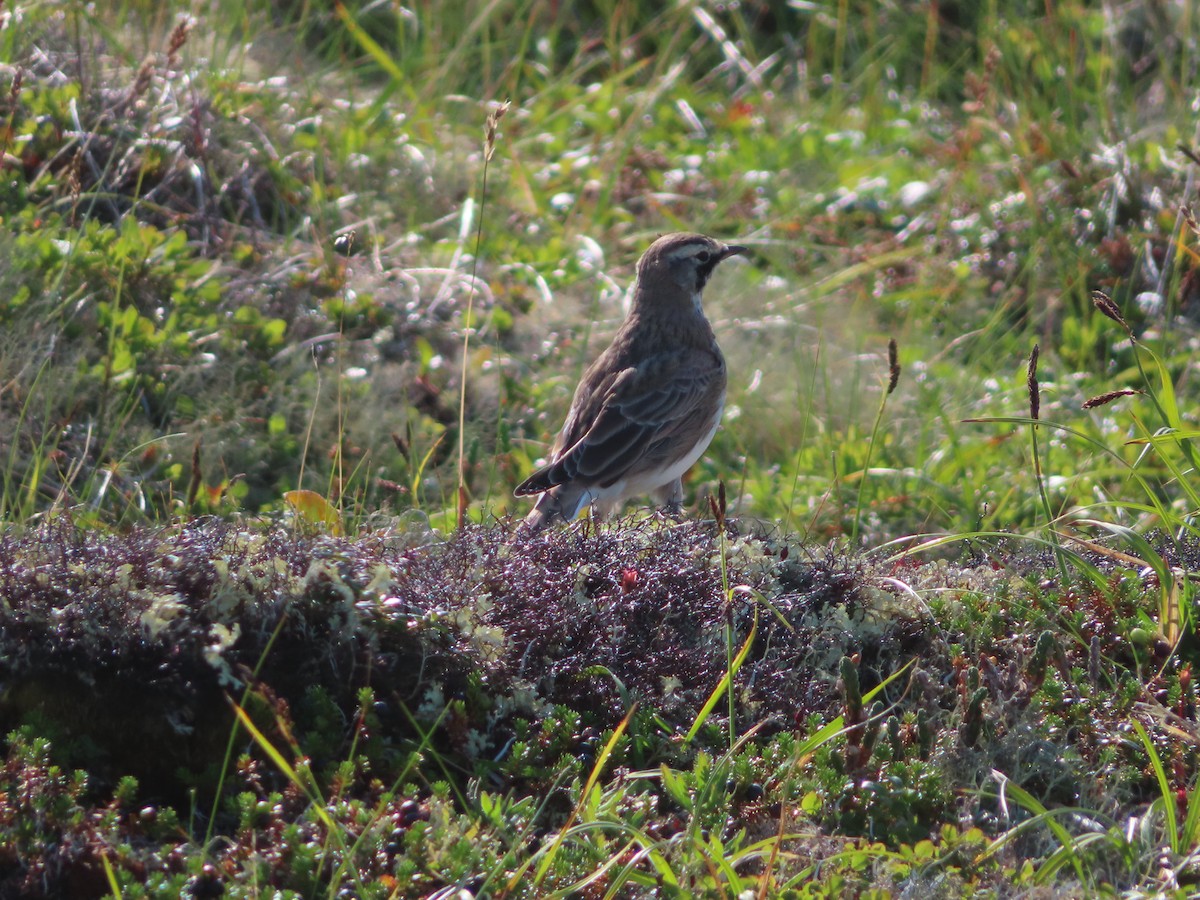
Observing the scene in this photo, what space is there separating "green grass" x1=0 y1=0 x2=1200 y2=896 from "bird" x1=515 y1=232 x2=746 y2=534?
1.50 ft

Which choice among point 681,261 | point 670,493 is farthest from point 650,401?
point 681,261

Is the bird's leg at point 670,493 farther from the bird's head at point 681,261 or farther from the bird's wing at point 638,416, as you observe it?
the bird's head at point 681,261

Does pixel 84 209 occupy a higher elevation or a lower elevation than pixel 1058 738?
higher

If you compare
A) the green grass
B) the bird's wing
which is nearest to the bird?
the bird's wing

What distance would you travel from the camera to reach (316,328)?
7.02m

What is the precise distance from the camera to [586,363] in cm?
775

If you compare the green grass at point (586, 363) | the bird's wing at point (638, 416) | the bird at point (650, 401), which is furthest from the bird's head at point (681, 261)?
the green grass at point (586, 363)

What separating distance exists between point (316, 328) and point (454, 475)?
1.19m

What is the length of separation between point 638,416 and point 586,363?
146 centimetres

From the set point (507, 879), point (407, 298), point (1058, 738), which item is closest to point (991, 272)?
point (407, 298)

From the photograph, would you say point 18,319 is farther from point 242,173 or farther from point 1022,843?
point 1022,843

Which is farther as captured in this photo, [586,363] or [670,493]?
[586,363]

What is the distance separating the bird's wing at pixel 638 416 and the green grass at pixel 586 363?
506 millimetres

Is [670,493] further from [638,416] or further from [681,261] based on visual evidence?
[681,261]
